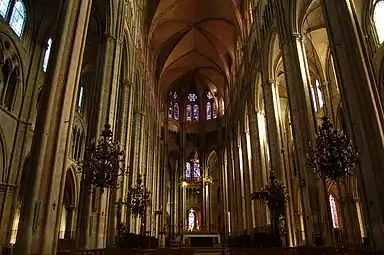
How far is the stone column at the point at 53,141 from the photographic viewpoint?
716 cm

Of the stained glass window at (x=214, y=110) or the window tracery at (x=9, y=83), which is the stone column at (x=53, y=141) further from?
the stained glass window at (x=214, y=110)

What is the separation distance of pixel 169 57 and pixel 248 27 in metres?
12.7

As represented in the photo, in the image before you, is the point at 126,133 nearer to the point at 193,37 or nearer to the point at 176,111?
the point at 193,37

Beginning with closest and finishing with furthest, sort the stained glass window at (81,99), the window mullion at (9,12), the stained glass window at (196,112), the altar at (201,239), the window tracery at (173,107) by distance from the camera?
1. the window mullion at (9,12)
2. the stained glass window at (81,99)
3. the altar at (201,239)
4. the window tracery at (173,107)
5. the stained glass window at (196,112)

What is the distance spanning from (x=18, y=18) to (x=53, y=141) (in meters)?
12.3

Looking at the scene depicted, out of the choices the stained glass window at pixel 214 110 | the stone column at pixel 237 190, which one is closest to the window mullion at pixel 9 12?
the stone column at pixel 237 190

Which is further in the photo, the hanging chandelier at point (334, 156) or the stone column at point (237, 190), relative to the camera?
the stone column at point (237, 190)

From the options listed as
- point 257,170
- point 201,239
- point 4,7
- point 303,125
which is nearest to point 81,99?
point 4,7

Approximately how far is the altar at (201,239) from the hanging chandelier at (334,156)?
21.4m

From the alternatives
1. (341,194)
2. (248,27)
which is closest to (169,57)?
(248,27)

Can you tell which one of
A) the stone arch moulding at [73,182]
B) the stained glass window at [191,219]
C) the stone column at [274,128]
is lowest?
the stained glass window at [191,219]

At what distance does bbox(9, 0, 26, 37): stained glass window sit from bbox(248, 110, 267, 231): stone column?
17.1m

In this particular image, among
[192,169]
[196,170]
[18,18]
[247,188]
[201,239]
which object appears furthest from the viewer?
[196,170]

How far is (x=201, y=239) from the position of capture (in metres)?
29.2
